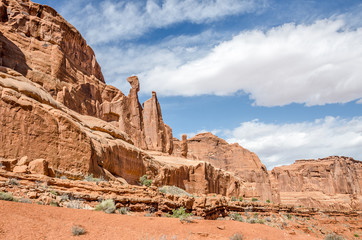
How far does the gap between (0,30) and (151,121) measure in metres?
31.3

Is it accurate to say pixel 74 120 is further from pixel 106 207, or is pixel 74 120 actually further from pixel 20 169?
pixel 106 207

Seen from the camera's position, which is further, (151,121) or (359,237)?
(151,121)

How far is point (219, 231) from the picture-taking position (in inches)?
399

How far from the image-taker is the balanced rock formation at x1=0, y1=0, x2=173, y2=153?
2870 centimetres

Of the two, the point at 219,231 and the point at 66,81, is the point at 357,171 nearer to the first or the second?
the point at 66,81

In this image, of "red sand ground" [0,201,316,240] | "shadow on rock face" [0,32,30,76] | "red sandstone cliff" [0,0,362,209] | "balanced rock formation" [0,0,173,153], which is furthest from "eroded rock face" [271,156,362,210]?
"red sand ground" [0,201,316,240]

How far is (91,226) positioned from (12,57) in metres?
24.2

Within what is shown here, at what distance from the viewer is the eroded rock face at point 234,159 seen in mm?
61188

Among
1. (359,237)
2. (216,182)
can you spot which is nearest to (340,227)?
(359,237)

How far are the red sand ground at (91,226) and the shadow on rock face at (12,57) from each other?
20.7 meters

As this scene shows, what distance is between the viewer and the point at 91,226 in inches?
305

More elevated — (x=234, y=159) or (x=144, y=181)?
(x=234, y=159)

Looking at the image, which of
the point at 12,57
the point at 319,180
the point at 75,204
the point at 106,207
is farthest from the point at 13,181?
the point at 319,180

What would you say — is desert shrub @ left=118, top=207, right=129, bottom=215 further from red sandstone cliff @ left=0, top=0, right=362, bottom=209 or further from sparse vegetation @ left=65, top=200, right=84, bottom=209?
red sandstone cliff @ left=0, top=0, right=362, bottom=209
